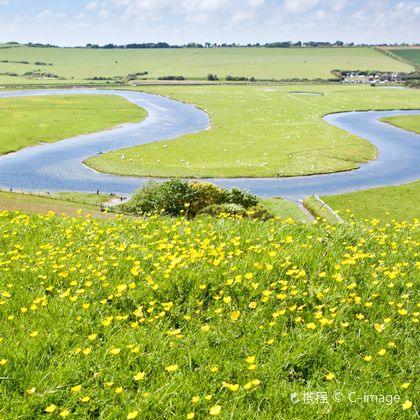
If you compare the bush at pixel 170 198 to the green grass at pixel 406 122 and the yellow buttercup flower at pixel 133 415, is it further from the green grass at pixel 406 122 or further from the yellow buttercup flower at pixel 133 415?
the green grass at pixel 406 122

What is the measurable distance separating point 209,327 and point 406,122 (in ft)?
500

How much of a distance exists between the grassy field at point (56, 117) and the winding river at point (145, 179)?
570 cm

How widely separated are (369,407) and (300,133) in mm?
122435

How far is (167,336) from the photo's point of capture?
7473 mm

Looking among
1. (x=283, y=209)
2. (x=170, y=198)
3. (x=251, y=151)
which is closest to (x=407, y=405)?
(x=170, y=198)

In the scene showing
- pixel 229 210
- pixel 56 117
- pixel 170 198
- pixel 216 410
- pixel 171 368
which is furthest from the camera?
pixel 56 117

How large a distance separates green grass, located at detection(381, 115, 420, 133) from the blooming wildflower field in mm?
136244

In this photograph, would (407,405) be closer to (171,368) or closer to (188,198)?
(171,368)

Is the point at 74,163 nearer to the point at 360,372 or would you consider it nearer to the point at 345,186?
the point at 345,186

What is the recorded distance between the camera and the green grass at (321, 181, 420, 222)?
196ft

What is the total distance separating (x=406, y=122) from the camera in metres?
144

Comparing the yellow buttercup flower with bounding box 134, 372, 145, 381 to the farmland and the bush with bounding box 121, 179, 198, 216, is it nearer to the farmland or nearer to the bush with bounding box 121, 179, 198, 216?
the farmland

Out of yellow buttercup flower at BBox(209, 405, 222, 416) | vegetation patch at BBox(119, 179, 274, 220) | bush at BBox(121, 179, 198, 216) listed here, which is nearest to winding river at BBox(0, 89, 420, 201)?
vegetation patch at BBox(119, 179, 274, 220)

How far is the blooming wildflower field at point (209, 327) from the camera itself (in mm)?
6129
